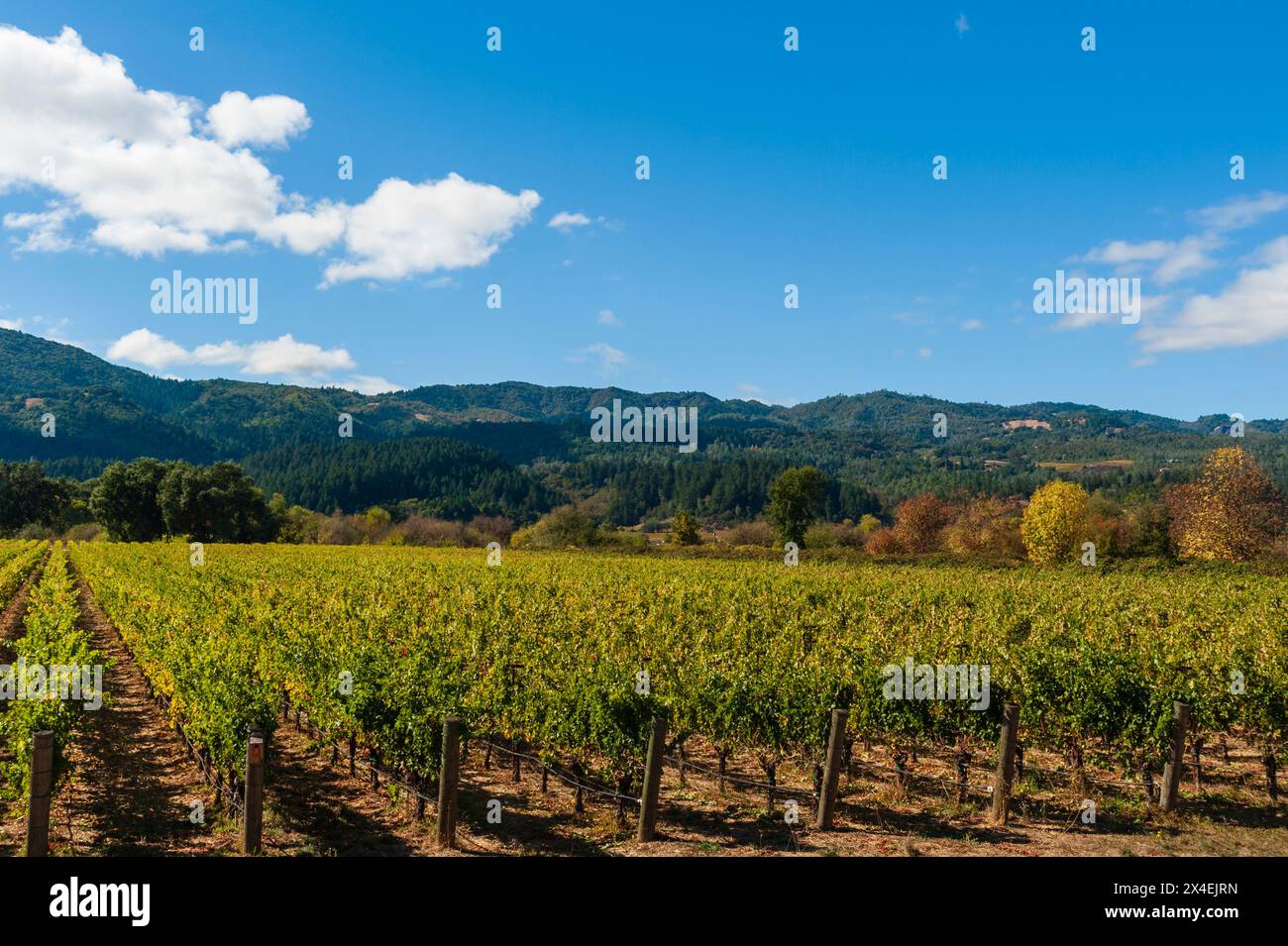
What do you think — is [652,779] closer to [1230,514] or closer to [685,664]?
[685,664]

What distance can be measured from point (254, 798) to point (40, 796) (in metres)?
1.90

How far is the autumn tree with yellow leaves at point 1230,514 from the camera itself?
154 ft

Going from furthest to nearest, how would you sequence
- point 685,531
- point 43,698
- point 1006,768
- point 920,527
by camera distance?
point 685,531 → point 920,527 → point 43,698 → point 1006,768

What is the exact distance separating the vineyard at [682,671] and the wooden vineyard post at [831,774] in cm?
77

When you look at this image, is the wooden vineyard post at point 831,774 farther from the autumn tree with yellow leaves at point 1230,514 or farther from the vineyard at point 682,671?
the autumn tree with yellow leaves at point 1230,514

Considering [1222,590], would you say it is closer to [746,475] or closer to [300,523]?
[300,523]

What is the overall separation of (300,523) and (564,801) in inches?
3358

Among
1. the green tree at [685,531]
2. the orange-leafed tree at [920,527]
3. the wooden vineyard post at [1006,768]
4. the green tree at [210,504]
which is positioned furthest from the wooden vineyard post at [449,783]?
the green tree at [210,504]

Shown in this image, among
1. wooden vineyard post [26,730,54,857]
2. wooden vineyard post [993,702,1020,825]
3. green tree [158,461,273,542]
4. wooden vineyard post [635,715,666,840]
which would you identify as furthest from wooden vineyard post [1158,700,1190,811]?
green tree [158,461,273,542]

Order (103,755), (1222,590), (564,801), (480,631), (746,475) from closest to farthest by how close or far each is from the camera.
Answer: (564,801), (103,755), (480,631), (1222,590), (746,475)

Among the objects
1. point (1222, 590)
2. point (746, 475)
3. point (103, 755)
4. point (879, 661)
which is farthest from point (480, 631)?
point (746, 475)

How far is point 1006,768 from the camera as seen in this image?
30.9 ft

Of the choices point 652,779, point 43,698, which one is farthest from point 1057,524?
point 43,698
